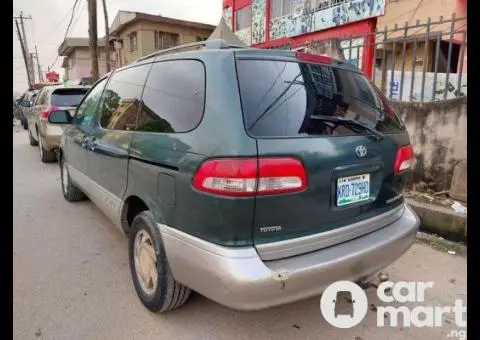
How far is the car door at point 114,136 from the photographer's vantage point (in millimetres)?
2936

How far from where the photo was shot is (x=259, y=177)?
75.3 inches

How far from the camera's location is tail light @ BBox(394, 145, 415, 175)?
2.57m

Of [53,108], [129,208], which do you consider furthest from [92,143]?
[53,108]

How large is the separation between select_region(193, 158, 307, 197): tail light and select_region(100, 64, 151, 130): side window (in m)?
1.13

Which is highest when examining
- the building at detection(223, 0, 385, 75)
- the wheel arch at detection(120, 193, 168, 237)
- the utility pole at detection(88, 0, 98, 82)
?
the building at detection(223, 0, 385, 75)

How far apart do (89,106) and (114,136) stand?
4.43 ft

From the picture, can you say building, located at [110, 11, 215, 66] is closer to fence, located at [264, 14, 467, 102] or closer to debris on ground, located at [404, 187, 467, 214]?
fence, located at [264, 14, 467, 102]

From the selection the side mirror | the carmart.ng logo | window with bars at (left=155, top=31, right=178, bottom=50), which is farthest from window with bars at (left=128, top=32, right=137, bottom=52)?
the carmart.ng logo

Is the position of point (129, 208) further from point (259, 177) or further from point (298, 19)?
point (298, 19)

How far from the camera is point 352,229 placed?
2.29 metres

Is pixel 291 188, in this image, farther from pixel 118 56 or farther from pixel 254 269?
pixel 118 56
